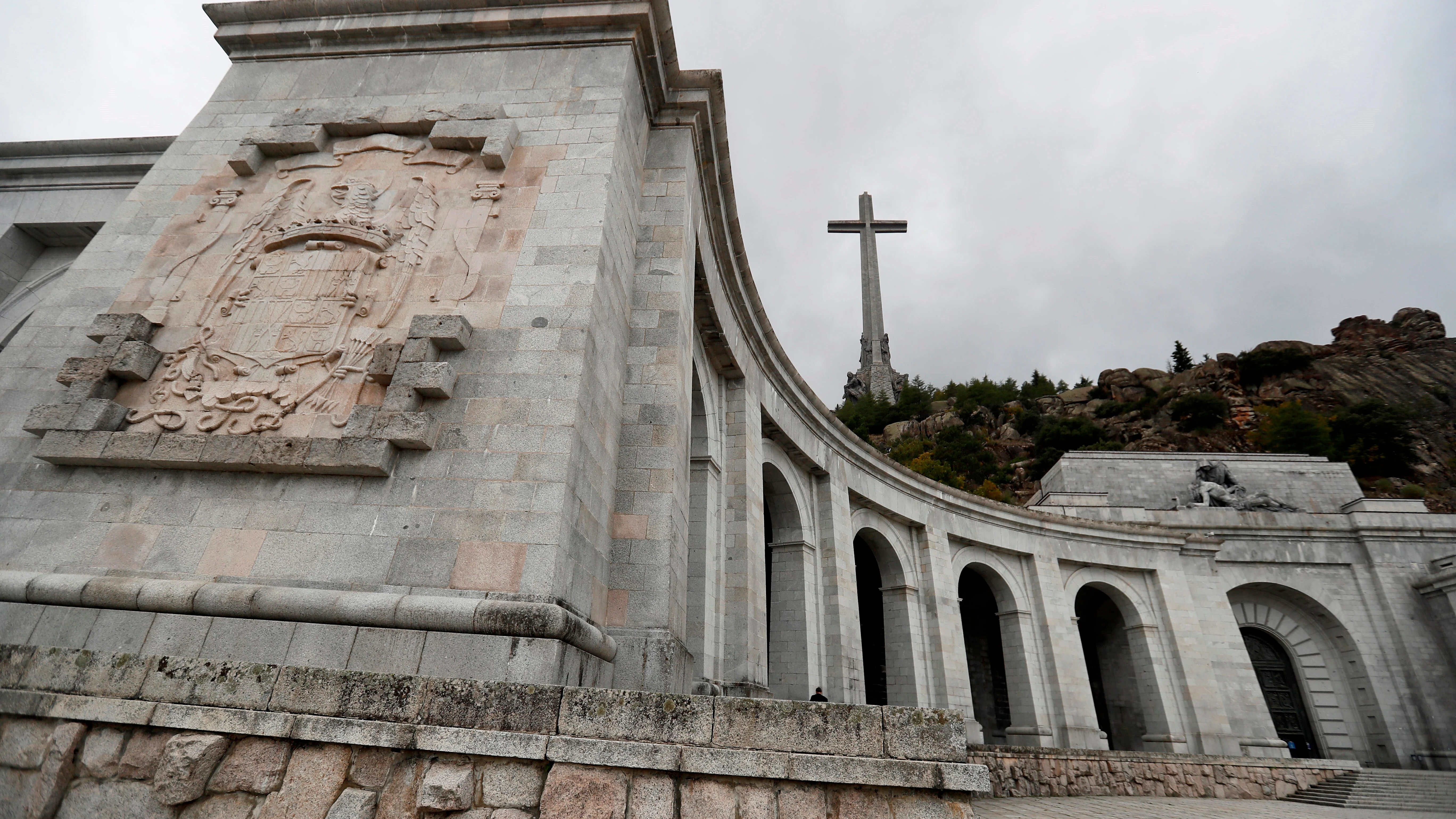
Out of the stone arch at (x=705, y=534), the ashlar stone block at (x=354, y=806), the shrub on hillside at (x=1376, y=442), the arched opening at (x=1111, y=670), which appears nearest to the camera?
the ashlar stone block at (x=354, y=806)

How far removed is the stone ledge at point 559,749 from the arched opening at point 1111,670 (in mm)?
19438

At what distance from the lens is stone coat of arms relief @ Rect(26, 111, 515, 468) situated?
614 centimetres

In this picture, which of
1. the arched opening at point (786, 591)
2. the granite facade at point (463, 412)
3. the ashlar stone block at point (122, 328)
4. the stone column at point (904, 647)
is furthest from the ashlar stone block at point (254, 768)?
the stone column at point (904, 647)

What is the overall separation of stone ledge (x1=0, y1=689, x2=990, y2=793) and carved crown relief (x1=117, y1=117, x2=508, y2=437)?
3.19 metres

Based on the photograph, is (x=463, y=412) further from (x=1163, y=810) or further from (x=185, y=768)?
(x=1163, y=810)

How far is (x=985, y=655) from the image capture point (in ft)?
71.8

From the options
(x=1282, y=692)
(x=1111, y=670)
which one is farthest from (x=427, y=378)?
(x=1282, y=692)

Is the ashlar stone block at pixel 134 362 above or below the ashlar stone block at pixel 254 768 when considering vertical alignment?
above

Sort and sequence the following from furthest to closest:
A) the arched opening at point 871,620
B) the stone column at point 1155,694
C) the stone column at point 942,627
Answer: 1. the arched opening at point 871,620
2. the stone column at point 1155,694
3. the stone column at point 942,627

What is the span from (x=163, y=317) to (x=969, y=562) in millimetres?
17901

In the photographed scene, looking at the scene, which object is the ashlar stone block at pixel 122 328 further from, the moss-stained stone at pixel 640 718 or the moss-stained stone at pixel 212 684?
the moss-stained stone at pixel 640 718

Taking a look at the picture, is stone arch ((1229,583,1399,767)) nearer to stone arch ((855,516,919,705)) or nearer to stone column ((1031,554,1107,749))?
stone column ((1031,554,1107,749))

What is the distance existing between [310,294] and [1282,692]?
28.9m

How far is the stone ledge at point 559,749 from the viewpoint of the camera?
295 centimetres
